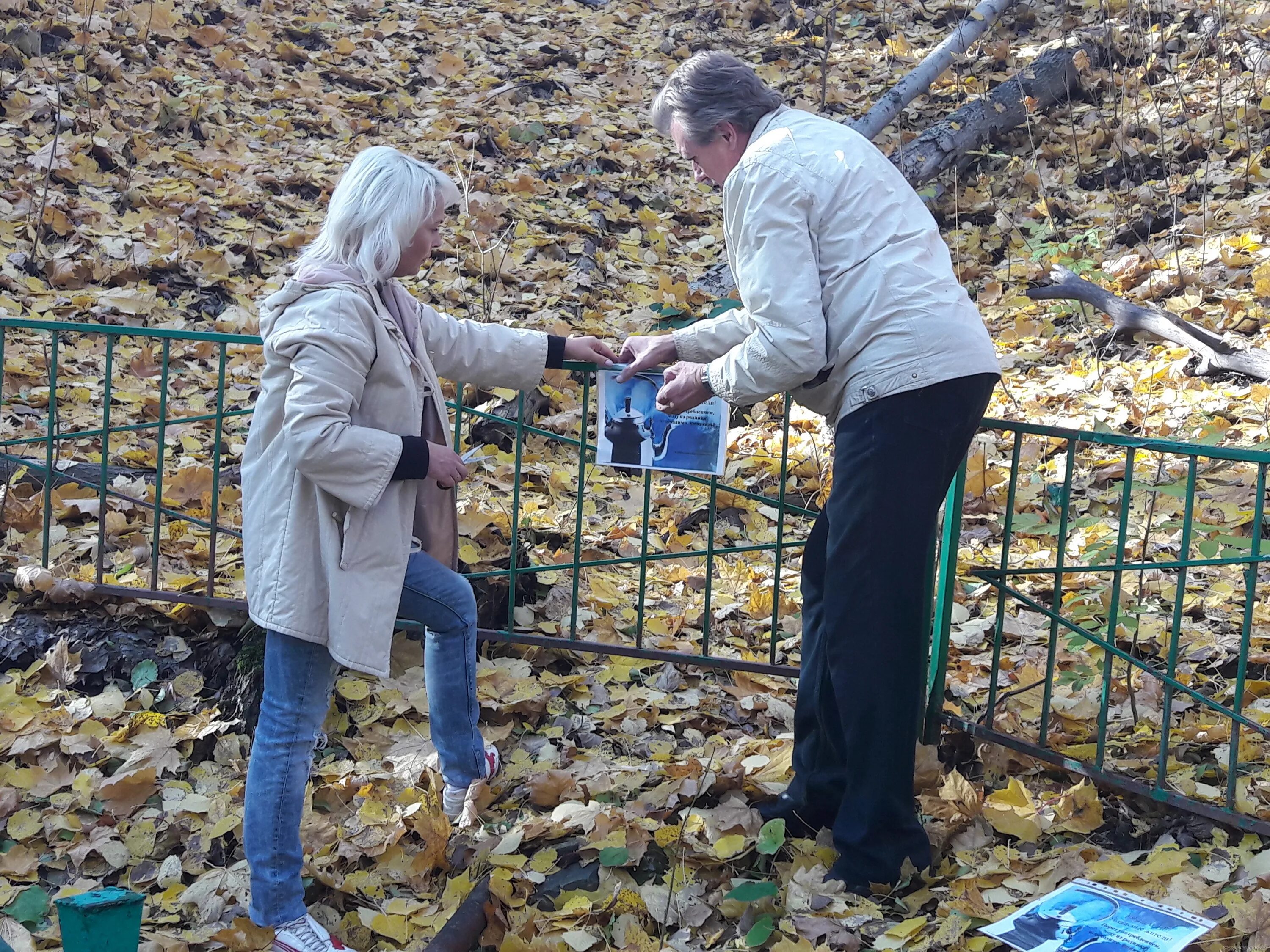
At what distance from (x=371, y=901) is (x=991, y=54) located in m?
9.00

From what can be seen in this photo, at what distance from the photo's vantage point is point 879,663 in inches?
101

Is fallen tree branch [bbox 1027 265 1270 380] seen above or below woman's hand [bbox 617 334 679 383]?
above

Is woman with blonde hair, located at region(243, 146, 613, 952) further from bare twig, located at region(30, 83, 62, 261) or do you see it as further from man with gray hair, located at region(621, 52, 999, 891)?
bare twig, located at region(30, 83, 62, 261)

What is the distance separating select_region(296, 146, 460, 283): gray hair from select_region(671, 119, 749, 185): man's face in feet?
2.03

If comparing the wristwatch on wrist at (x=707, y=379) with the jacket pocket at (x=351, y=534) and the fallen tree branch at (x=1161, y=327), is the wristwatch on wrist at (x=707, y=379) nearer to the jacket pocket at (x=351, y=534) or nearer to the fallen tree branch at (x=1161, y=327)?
the jacket pocket at (x=351, y=534)

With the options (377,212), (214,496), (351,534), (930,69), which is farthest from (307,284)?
(930,69)

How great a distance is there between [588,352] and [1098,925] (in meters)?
1.91

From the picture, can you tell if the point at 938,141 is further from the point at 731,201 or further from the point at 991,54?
the point at 731,201

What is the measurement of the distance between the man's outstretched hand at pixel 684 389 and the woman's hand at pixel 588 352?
15.2 inches

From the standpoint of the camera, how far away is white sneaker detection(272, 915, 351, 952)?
2557 mm

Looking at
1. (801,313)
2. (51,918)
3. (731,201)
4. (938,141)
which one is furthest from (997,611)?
(938,141)

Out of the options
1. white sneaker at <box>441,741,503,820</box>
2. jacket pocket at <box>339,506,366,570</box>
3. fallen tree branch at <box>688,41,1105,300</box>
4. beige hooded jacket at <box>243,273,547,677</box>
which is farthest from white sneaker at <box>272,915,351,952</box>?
fallen tree branch at <box>688,41,1105,300</box>

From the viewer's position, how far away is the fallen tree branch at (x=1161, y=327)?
215 inches

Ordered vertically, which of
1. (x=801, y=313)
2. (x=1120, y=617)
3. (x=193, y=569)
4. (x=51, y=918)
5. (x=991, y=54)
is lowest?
(x=51, y=918)
